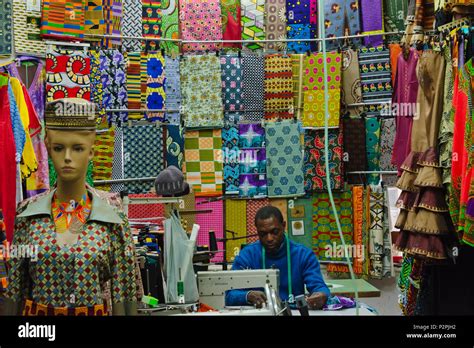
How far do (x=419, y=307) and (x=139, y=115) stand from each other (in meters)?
3.14

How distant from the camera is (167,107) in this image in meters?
6.44

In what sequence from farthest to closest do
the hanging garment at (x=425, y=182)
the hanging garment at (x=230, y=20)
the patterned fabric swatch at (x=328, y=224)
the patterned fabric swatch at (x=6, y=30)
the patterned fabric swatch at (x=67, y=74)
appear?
the hanging garment at (x=230, y=20) < the patterned fabric swatch at (x=328, y=224) < the patterned fabric swatch at (x=67, y=74) < the hanging garment at (x=425, y=182) < the patterned fabric swatch at (x=6, y=30)

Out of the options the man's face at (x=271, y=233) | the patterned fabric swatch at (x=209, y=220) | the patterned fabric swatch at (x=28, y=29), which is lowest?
the patterned fabric swatch at (x=209, y=220)

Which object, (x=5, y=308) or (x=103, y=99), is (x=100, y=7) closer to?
(x=103, y=99)

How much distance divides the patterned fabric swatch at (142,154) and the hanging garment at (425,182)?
2.54 meters

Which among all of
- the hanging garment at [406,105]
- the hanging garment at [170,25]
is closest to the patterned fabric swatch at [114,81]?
the hanging garment at [170,25]

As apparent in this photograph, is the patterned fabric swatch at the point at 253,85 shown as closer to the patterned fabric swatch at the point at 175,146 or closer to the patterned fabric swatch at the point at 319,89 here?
the patterned fabric swatch at the point at 319,89

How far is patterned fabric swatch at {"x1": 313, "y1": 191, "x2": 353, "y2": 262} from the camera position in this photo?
5742mm

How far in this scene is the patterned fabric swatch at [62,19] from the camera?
553 cm

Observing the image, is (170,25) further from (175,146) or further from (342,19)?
(342,19)

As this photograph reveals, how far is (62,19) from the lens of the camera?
18.4ft

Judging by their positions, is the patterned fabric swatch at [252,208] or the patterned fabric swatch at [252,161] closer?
the patterned fabric swatch at [252,208]

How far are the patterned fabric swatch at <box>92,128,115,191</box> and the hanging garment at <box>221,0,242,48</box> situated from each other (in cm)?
133

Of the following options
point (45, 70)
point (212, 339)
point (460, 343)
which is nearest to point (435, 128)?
point (460, 343)
